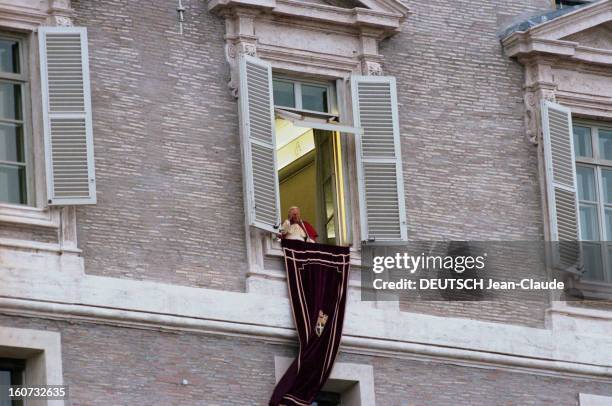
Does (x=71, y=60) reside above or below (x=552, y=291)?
above

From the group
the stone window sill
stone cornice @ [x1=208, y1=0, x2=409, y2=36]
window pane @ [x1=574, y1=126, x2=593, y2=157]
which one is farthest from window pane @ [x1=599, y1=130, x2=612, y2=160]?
the stone window sill

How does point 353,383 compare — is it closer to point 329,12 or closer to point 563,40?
point 329,12

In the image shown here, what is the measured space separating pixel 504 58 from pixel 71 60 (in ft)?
21.0

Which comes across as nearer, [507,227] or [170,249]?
[170,249]

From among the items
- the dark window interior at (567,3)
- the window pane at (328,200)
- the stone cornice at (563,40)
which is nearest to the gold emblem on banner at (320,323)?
the window pane at (328,200)

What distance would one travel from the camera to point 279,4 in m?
34.6

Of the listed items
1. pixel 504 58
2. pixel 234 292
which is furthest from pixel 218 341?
pixel 504 58

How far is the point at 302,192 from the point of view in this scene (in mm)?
35719

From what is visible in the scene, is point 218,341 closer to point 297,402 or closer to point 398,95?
Result: point 297,402

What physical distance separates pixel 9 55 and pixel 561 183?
293 inches

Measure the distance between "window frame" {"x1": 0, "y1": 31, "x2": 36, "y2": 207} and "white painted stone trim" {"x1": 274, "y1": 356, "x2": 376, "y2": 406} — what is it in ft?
13.7

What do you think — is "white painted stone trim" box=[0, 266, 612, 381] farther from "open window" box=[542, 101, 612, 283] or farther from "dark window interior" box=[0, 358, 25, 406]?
"open window" box=[542, 101, 612, 283]

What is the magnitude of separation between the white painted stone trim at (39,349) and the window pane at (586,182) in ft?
26.9

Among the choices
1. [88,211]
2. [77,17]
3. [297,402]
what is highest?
[77,17]
